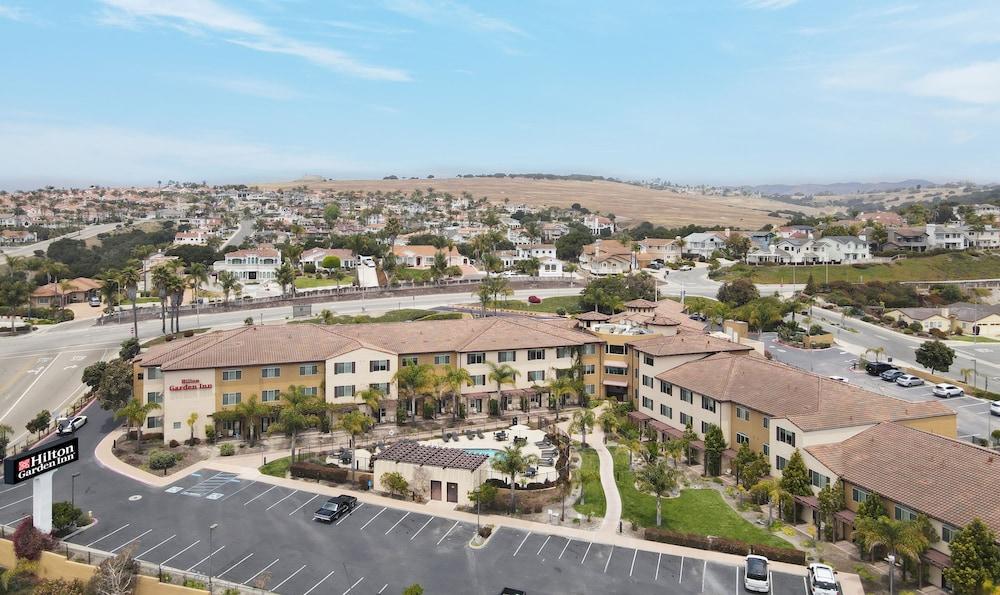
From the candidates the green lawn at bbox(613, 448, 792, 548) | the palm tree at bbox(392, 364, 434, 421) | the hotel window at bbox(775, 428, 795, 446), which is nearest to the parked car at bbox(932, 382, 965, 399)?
the hotel window at bbox(775, 428, 795, 446)

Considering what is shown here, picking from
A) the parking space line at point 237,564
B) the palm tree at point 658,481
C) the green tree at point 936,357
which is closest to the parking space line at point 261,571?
the parking space line at point 237,564

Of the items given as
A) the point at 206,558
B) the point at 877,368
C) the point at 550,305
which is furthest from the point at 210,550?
the point at 550,305

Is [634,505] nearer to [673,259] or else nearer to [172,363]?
[172,363]

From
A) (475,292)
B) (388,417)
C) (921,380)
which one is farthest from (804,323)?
(388,417)

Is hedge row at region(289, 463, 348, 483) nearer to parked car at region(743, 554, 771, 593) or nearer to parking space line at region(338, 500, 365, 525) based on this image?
parking space line at region(338, 500, 365, 525)

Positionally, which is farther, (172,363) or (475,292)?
(475,292)

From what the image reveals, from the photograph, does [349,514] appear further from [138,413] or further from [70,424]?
[70,424]
